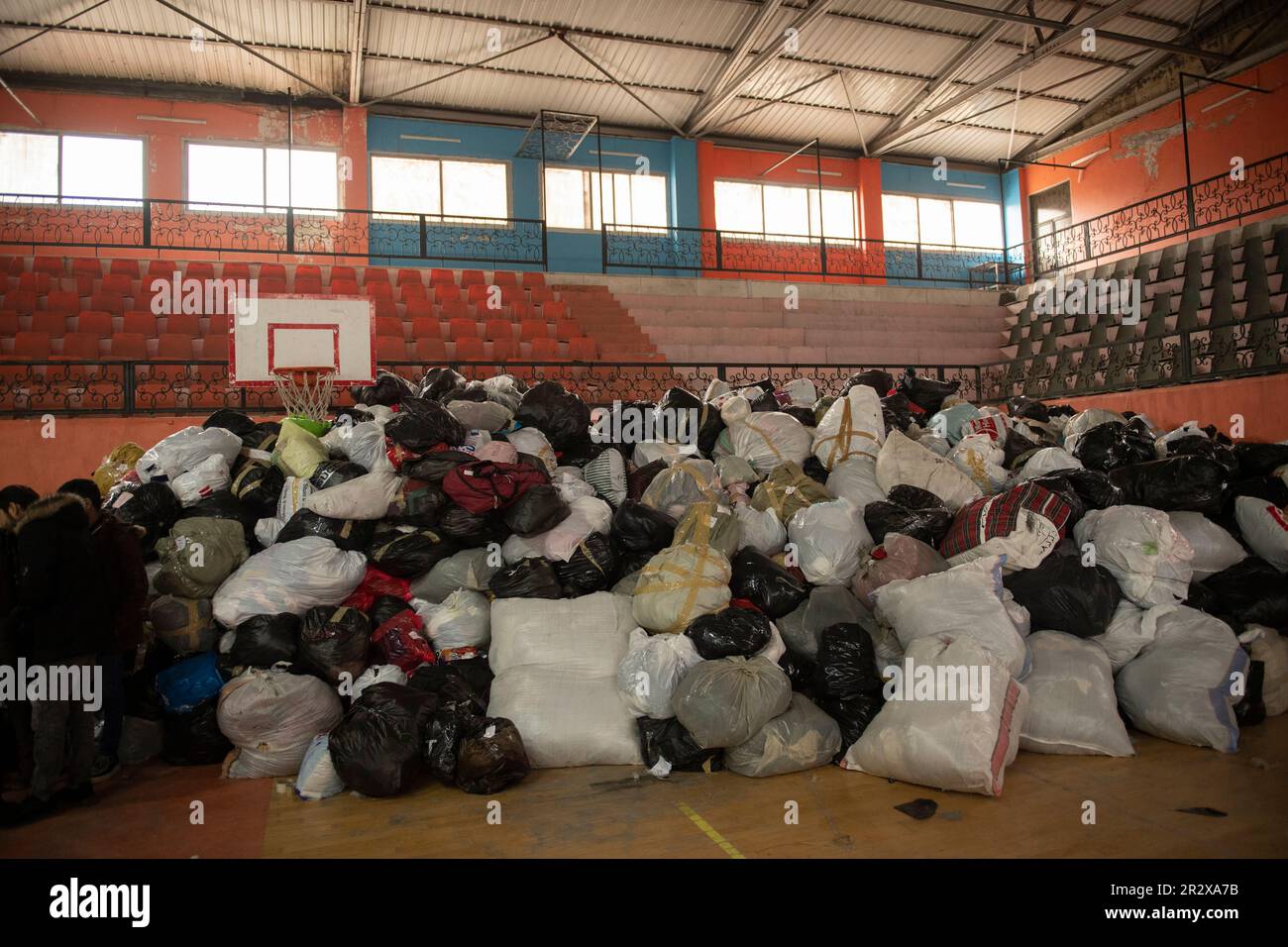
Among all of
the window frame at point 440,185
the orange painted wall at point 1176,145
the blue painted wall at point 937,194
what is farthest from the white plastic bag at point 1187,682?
the blue painted wall at point 937,194

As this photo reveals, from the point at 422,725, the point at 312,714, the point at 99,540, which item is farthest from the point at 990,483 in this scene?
the point at 99,540

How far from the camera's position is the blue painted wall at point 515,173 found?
13773 millimetres

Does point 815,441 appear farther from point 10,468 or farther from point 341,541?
point 10,468

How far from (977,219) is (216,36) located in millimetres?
14198

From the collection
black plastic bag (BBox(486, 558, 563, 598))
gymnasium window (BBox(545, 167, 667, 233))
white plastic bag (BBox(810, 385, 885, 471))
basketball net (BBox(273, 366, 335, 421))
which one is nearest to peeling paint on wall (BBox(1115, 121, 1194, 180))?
gymnasium window (BBox(545, 167, 667, 233))

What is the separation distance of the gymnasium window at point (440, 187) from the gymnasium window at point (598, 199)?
87cm

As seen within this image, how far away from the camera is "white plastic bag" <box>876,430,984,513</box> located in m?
4.53

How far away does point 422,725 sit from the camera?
126 inches

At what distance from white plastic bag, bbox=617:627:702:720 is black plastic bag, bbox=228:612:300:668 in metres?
1.41

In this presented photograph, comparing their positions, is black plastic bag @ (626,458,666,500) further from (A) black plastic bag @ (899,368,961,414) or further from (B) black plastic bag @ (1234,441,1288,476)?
(B) black plastic bag @ (1234,441,1288,476)

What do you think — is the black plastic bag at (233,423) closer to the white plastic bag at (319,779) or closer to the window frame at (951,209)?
the white plastic bag at (319,779)

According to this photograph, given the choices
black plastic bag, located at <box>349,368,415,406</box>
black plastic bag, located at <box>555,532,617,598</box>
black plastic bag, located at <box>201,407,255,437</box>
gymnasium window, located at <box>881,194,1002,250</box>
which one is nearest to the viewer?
black plastic bag, located at <box>555,532,617,598</box>

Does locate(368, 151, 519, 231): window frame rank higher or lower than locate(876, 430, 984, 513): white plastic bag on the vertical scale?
higher

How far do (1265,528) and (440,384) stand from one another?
492 centimetres
